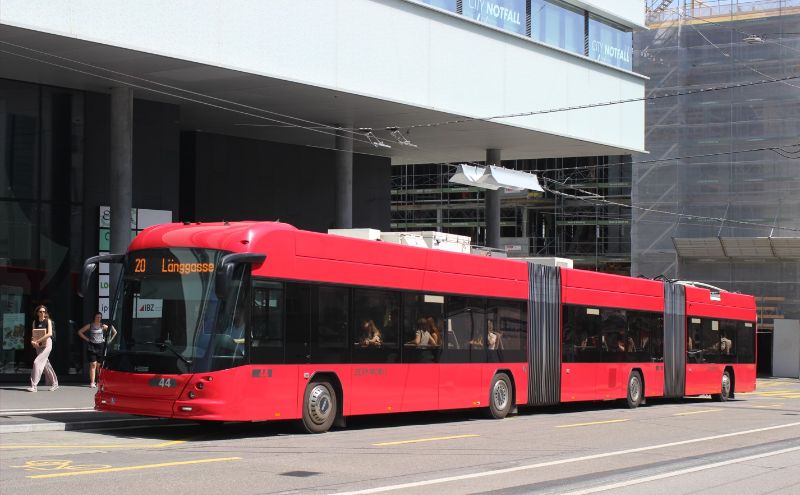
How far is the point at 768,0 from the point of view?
4962 centimetres

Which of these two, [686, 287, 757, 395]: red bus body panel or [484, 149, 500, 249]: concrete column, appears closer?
[686, 287, 757, 395]: red bus body panel

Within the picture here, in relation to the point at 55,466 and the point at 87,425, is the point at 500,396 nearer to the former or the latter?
the point at 87,425

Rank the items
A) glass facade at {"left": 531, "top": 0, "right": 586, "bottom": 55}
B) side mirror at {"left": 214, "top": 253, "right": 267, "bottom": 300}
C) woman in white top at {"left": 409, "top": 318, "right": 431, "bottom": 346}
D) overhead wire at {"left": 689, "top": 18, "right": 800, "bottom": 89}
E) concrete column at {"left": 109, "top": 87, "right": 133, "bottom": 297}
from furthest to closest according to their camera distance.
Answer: overhead wire at {"left": 689, "top": 18, "right": 800, "bottom": 89} < glass facade at {"left": 531, "top": 0, "right": 586, "bottom": 55} < concrete column at {"left": 109, "top": 87, "right": 133, "bottom": 297} < woman in white top at {"left": 409, "top": 318, "right": 431, "bottom": 346} < side mirror at {"left": 214, "top": 253, "right": 267, "bottom": 300}

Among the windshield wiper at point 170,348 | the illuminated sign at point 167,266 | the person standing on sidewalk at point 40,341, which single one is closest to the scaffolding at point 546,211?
the person standing on sidewalk at point 40,341

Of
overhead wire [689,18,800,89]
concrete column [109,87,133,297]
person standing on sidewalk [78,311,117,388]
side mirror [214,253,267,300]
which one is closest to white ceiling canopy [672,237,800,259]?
overhead wire [689,18,800,89]

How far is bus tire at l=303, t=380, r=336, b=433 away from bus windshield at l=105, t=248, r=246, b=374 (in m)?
1.63

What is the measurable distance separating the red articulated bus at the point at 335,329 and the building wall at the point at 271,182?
1201cm

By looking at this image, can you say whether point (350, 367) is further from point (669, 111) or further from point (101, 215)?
point (669, 111)

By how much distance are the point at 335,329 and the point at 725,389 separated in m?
18.3

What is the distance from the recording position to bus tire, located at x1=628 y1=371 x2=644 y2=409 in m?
27.0

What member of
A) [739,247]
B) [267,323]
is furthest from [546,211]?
[267,323]

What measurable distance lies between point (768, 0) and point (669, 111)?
6.33m

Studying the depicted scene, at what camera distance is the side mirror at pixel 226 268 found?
14.5m

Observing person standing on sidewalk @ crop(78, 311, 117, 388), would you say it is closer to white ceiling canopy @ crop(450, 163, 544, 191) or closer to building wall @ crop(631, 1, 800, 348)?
white ceiling canopy @ crop(450, 163, 544, 191)
